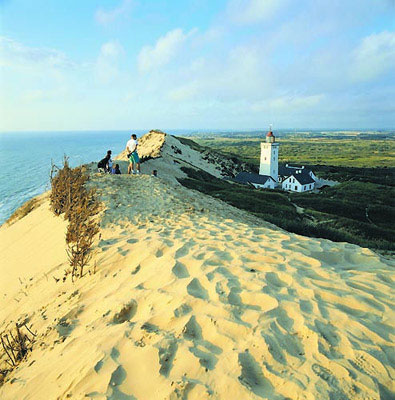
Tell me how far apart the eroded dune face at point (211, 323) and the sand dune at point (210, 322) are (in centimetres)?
1

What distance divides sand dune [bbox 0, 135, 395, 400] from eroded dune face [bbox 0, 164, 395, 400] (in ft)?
0.05

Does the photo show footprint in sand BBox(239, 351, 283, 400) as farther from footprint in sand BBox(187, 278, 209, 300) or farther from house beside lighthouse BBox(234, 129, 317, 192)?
house beside lighthouse BBox(234, 129, 317, 192)

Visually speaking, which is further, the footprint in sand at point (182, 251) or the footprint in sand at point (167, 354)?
the footprint in sand at point (182, 251)

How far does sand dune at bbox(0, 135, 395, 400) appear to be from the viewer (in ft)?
9.61

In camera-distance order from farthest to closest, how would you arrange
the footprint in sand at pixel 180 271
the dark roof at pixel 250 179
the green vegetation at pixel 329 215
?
the dark roof at pixel 250 179, the green vegetation at pixel 329 215, the footprint in sand at pixel 180 271

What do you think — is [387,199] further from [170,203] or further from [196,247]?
[196,247]

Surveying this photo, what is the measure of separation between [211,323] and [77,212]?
6.54 metres

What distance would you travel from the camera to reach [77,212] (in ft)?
29.6

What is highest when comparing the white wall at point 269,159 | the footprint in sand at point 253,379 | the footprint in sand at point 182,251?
the footprint in sand at point 253,379

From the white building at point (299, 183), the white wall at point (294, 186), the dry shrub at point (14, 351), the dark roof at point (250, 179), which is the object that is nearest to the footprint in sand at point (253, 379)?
the dry shrub at point (14, 351)

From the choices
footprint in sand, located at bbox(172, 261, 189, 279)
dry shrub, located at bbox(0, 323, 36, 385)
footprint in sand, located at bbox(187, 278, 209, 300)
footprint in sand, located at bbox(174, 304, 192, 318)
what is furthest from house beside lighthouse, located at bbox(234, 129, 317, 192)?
dry shrub, located at bbox(0, 323, 36, 385)

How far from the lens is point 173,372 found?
3045 mm

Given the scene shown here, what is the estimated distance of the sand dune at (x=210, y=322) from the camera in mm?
2928

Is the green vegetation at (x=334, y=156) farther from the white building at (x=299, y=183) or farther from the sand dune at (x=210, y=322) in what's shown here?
the sand dune at (x=210, y=322)
